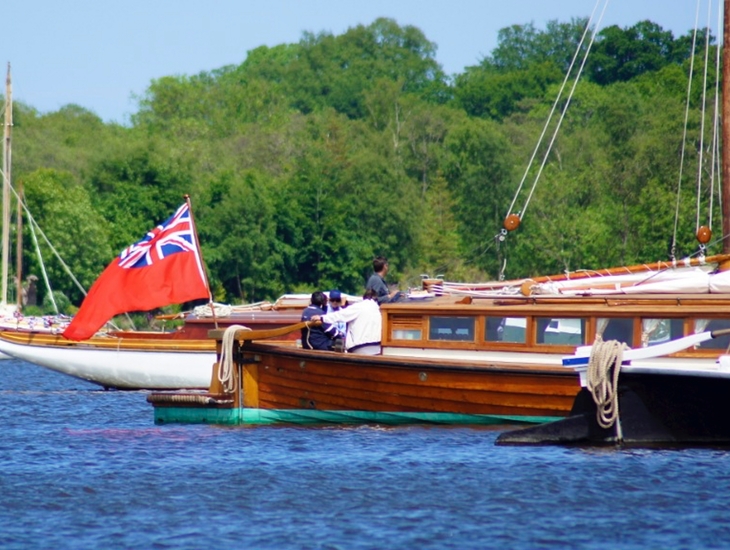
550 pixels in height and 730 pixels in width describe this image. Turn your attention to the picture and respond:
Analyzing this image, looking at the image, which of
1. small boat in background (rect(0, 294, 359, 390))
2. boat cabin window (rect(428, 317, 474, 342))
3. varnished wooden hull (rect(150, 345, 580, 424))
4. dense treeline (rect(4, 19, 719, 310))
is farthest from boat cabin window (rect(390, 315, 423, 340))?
dense treeline (rect(4, 19, 719, 310))

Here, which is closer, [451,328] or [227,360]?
[451,328]

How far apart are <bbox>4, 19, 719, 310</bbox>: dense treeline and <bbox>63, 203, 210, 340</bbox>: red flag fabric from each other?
103 ft

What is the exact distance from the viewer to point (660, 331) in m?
20.5

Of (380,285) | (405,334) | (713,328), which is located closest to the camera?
(713,328)

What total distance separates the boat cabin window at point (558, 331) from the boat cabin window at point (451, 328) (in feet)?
3.28

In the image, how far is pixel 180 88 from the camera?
117 m

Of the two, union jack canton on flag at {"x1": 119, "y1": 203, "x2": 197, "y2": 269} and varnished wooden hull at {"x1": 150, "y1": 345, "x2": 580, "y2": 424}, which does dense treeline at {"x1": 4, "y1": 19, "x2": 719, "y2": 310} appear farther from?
varnished wooden hull at {"x1": 150, "y1": 345, "x2": 580, "y2": 424}

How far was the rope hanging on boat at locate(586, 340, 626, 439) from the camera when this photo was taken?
63.0 feet

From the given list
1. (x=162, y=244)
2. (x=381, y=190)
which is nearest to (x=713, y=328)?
(x=162, y=244)

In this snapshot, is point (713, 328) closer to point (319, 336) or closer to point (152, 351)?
point (319, 336)

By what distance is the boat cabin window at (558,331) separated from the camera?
20.9m

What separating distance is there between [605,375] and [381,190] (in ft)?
189

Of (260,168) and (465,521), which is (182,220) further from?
(260,168)

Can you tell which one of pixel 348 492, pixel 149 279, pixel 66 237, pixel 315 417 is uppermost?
pixel 66 237
